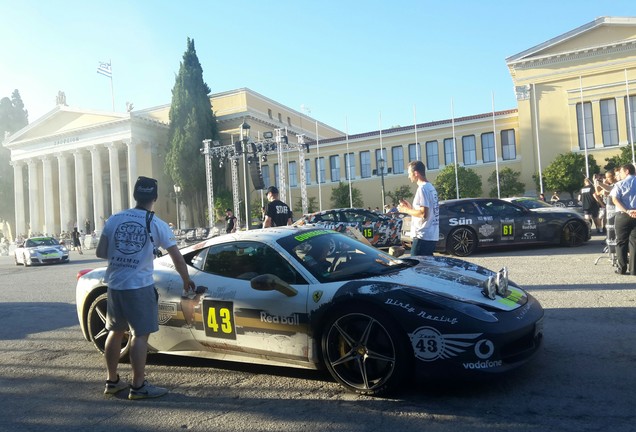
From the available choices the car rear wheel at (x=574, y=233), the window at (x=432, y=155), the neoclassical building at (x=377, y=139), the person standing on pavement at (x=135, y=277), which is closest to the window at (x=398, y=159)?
the neoclassical building at (x=377, y=139)

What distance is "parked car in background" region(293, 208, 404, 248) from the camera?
15.6 m

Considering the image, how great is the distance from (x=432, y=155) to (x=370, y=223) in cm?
3172

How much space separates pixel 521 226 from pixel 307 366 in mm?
10340

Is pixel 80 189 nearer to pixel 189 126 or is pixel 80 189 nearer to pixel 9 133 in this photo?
pixel 189 126

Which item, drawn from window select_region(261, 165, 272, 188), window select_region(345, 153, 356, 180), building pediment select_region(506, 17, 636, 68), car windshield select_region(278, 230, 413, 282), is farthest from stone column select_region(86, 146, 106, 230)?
car windshield select_region(278, 230, 413, 282)

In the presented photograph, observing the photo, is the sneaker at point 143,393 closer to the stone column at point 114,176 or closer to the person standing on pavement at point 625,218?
the person standing on pavement at point 625,218

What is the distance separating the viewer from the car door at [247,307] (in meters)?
4.20

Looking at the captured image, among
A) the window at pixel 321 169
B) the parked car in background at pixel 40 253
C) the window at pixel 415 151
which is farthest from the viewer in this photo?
the window at pixel 321 169

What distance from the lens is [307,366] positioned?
420 centimetres

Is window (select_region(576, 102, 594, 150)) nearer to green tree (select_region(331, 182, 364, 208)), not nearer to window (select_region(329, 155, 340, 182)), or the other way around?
green tree (select_region(331, 182, 364, 208))

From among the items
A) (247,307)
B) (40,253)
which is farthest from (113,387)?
(40,253)

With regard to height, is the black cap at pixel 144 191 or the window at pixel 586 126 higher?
the window at pixel 586 126

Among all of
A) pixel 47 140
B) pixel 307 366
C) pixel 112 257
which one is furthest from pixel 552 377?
pixel 47 140

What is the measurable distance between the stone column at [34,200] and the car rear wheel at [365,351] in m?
61.5
